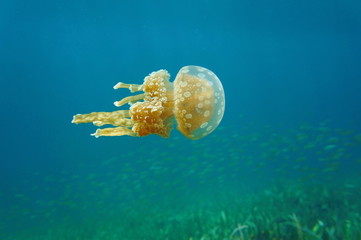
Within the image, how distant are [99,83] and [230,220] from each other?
62.3 m

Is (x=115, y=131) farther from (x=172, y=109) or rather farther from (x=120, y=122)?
(x=172, y=109)

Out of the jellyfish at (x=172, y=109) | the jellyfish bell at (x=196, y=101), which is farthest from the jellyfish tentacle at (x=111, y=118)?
the jellyfish bell at (x=196, y=101)

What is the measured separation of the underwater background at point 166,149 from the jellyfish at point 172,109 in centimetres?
338

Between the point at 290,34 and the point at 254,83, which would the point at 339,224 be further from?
the point at 254,83

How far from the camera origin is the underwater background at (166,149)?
322 inches

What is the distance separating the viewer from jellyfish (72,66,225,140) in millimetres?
1714

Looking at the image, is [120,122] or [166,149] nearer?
[120,122]

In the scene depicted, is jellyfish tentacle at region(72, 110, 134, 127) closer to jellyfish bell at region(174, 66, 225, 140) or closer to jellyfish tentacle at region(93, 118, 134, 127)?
jellyfish tentacle at region(93, 118, 134, 127)

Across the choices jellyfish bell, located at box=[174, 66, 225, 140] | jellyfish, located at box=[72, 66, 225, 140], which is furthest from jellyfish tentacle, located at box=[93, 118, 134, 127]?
jellyfish bell, located at box=[174, 66, 225, 140]

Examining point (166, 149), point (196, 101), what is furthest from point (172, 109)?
point (166, 149)

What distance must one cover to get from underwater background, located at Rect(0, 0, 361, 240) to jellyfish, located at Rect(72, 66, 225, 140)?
3376mm

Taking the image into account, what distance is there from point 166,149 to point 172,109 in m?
38.2

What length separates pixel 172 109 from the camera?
6.03 feet

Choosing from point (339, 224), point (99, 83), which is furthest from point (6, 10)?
point (99, 83)
